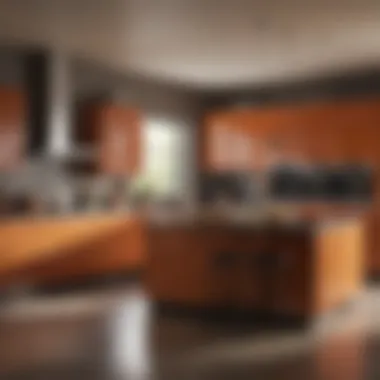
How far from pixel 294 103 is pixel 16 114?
4084 mm

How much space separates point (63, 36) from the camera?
7.33 metres

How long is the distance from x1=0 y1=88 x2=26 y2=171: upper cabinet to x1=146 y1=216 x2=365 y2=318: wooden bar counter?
1920 millimetres

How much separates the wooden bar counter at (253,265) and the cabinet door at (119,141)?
89.2 inches

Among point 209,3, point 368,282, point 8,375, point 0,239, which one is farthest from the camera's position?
point 368,282

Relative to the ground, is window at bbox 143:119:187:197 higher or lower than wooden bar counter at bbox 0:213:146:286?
higher

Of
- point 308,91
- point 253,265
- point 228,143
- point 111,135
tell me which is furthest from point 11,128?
point 308,91

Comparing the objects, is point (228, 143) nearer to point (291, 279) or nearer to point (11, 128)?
point (11, 128)

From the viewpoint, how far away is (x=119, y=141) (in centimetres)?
886

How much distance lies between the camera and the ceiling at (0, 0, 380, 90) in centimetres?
588

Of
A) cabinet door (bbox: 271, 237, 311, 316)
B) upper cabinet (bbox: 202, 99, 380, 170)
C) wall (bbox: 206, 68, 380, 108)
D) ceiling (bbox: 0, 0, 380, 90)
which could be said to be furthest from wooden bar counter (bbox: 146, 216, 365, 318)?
wall (bbox: 206, 68, 380, 108)

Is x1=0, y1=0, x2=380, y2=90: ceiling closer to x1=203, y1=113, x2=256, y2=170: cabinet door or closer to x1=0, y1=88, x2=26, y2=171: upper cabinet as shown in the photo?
x1=0, y1=88, x2=26, y2=171: upper cabinet

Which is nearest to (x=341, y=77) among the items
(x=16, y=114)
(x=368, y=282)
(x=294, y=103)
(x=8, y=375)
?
(x=294, y=103)

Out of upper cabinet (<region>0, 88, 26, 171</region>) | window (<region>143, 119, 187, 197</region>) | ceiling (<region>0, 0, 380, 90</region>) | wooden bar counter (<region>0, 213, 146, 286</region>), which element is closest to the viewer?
ceiling (<region>0, 0, 380, 90</region>)

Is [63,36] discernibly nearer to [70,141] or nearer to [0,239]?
[70,141]
